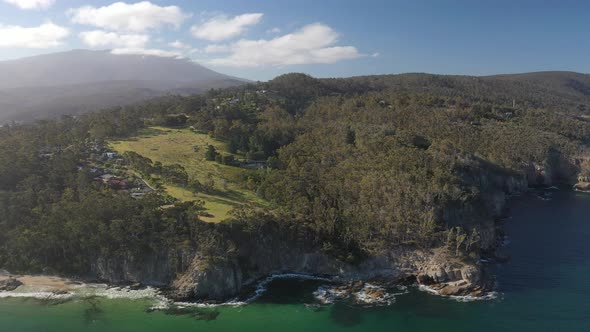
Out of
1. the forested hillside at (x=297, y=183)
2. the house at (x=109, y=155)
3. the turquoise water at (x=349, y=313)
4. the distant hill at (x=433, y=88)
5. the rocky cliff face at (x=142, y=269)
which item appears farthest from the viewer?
the distant hill at (x=433, y=88)

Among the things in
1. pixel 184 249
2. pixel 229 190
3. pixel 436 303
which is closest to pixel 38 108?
pixel 229 190

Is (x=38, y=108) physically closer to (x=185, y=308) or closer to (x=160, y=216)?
(x=160, y=216)

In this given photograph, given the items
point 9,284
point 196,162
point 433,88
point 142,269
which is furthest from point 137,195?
point 433,88

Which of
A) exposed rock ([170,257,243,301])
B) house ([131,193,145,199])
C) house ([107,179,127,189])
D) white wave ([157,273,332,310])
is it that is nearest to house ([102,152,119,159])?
house ([107,179,127,189])

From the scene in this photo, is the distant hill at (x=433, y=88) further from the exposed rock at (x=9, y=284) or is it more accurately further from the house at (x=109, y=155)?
the exposed rock at (x=9, y=284)

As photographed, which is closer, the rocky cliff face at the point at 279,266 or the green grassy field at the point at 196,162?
the rocky cliff face at the point at 279,266

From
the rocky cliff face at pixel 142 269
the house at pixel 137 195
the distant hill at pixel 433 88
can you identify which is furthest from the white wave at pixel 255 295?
the distant hill at pixel 433 88
